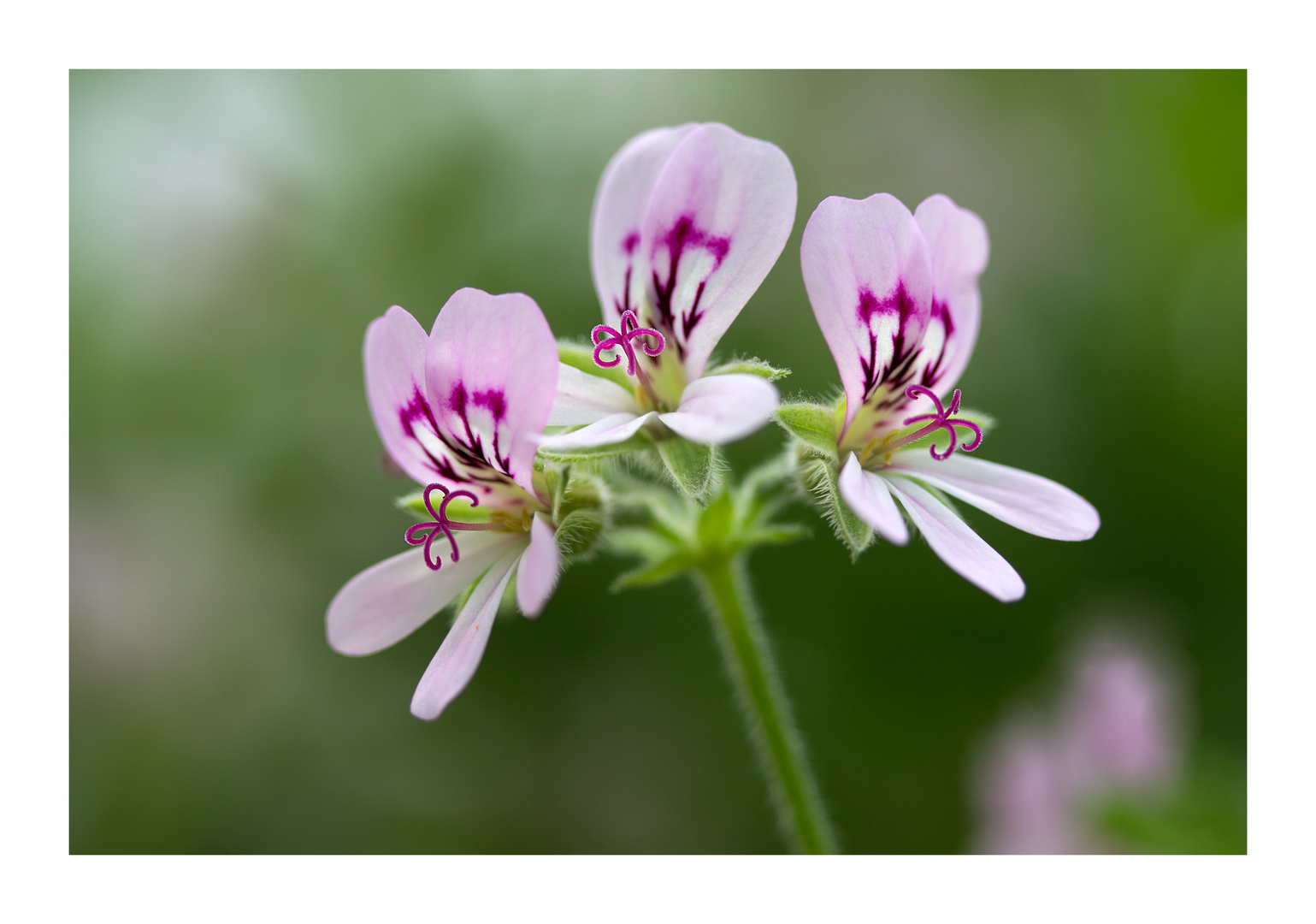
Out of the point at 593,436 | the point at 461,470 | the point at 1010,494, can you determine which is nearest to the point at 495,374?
the point at 593,436

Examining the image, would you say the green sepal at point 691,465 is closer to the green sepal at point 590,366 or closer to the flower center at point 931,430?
the green sepal at point 590,366

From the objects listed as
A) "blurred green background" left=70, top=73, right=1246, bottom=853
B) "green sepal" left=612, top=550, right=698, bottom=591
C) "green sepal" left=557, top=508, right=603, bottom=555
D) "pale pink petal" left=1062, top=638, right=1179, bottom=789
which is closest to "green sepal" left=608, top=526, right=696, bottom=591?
"green sepal" left=612, top=550, right=698, bottom=591

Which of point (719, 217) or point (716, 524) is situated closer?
point (719, 217)

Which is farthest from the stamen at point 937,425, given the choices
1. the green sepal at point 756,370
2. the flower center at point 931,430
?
the green sepal at point 756,370

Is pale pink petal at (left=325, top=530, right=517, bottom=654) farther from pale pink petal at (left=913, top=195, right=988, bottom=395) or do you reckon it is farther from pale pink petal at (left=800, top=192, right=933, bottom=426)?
pale pink petal at (left=913, top=195, right=988, bottom=395)

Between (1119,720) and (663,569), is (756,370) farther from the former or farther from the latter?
(1119,720)
